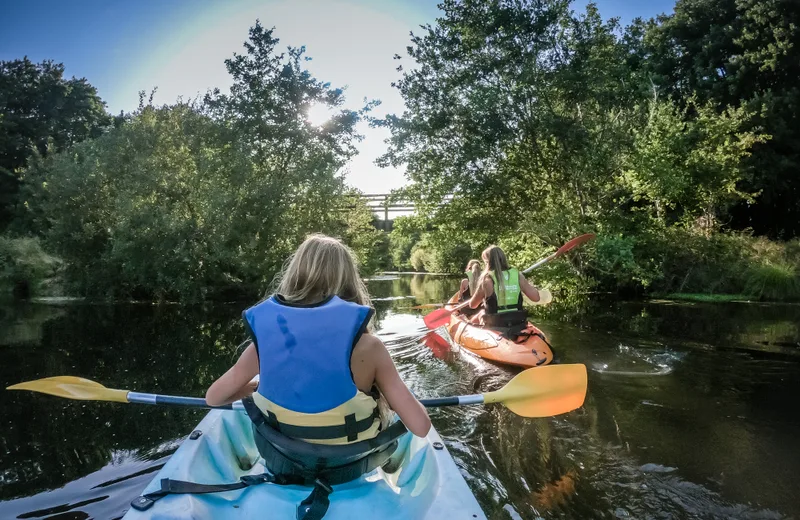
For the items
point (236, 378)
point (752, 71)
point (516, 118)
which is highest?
point (752, 71)

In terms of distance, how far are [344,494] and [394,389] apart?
0.42m

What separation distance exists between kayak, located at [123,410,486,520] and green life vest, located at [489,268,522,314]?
3.69 m

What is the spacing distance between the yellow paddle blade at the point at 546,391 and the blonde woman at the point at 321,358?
3.93 feet

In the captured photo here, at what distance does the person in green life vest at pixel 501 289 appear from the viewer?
19.4 feet

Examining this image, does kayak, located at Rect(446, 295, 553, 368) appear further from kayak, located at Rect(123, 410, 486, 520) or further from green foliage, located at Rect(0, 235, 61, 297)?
green foliage, located at Rect(0, 235, 61, 297)

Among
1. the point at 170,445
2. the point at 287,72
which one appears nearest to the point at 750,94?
the point at 287,72

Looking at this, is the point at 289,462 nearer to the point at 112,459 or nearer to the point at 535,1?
the point at 112,459

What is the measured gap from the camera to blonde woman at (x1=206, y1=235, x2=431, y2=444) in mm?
1741

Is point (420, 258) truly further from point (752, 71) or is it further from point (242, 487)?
point (242, 487)

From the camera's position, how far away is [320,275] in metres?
1.91

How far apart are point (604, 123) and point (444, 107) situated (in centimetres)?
414

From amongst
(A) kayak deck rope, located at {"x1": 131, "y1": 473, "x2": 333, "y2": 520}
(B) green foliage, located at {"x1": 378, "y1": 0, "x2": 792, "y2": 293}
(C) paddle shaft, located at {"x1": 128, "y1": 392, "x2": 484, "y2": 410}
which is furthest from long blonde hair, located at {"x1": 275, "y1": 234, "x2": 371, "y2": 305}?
(B) green foliage, located at {"x1": 378, "y1": 0, "x2": 792, "y2": 293}

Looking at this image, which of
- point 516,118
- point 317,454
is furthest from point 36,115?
point 317,454

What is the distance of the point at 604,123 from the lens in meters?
12.9
